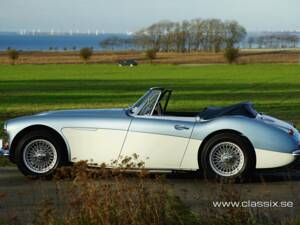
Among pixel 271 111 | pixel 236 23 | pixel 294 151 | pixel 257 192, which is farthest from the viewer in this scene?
pixel 236 23

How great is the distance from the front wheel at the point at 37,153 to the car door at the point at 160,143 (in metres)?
0.95

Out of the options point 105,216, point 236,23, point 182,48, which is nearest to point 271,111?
point 105,216

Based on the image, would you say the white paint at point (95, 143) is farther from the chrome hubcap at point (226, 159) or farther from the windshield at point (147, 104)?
the chrome hubcap at point (226, 159)

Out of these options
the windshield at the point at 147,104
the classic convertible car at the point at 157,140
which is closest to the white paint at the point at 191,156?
the classic convertible car at the point at 157,140

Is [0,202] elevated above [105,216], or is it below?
below

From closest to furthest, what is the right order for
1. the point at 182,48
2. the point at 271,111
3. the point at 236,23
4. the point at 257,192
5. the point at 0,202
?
the point at 0,202 → the point at 257,192 → the point at 271,111 → the point at 182,48 → the point at 236,23

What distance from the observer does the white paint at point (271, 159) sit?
8.92 metres

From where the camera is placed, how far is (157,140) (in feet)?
29.6

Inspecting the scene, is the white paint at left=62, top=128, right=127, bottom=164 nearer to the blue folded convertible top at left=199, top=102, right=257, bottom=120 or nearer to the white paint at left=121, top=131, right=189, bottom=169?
→ the white paint at left=121, top=131, right=189, bottom=169

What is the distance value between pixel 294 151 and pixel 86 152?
2.70 m

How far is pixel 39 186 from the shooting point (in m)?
8.79

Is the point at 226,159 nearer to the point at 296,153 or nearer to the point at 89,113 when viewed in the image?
the point at 296,153

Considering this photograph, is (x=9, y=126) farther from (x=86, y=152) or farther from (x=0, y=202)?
(x=0, y=202)

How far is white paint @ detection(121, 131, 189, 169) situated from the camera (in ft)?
29.5
